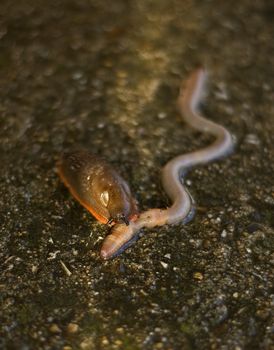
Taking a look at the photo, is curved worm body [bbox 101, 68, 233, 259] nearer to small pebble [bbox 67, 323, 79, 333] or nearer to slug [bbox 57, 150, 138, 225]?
slug [bbox 57, 150, 138, 225]

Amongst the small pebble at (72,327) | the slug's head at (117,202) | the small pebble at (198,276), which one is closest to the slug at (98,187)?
the slug's head at (117,202)

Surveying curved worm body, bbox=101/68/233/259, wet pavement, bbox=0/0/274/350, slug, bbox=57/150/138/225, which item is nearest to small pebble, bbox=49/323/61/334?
wet pavement, bbox=0/0/274/350

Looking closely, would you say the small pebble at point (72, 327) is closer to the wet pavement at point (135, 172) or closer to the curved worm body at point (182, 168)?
Answer: the wet pavement at point (135, 172)

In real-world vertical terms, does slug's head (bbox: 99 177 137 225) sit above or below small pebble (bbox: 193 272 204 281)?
above

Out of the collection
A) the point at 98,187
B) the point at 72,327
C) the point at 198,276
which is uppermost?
the point at 98,187

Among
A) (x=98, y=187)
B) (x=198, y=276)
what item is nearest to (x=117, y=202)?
(x=98, y=187)

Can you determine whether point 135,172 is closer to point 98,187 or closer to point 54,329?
point 98,187
